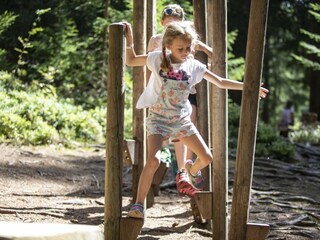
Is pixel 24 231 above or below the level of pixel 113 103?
below

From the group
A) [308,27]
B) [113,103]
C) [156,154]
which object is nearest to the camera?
[113,103]

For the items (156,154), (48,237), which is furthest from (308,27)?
(48,237)

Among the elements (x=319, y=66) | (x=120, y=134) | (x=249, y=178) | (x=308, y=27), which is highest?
(x=308, y=27)

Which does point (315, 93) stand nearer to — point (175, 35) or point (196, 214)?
point (196, 214)

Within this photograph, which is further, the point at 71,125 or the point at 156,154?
the point at 71,125

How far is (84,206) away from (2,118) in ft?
11.5

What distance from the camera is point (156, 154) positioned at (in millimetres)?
5188

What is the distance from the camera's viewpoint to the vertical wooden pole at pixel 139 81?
A: 6598 mm

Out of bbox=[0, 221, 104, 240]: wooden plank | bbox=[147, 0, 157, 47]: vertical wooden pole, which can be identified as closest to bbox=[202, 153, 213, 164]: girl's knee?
bbox=[0, 221, 104, 240]: wooden plank

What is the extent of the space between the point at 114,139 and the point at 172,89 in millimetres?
721

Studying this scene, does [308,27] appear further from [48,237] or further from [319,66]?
[48,237]

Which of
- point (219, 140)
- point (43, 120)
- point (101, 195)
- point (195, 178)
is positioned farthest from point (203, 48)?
point (43, 120)

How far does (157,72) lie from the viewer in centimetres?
528

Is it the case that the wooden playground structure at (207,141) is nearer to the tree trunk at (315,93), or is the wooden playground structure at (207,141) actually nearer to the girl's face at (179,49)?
the girl's face at (179,49)
